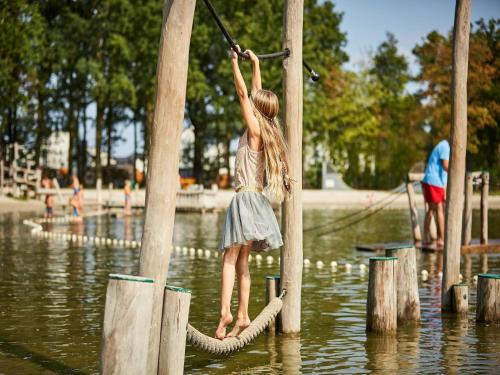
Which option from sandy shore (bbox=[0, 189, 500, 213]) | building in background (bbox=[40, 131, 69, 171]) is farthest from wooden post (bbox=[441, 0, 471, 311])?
building in background (bbox=[40, 131, 69, 171])

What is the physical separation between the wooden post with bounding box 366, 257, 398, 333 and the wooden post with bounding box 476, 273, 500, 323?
1.11 meters

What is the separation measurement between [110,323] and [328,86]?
64921mm

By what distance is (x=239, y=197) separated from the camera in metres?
8.45

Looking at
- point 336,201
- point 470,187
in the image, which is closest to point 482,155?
point 336,201

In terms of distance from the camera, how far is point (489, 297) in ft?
32.5

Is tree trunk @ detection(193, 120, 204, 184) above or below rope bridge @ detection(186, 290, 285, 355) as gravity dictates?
above

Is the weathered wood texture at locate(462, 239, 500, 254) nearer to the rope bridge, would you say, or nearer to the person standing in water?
the rope bridge

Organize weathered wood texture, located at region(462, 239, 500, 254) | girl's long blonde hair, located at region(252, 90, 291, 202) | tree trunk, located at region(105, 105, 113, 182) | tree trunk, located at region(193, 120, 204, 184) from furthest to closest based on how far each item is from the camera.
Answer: tree trunk, located at region(105, 105, 113, 182)
tree trunk, located at region(193, 120, 204, 184)
weathered wood texture, located at region(462, 239, 500, 254)
girl's long blonde hair, located at region(252, 90, 291, 202)

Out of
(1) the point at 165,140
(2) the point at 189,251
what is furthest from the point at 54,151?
(1) the point at 165,140

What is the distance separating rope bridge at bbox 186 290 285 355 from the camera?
24.3 ft

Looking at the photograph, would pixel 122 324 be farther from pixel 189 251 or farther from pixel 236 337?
pixel 189 251

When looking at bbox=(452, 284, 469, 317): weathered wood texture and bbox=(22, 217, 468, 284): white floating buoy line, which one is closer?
bbox=(452, 284, 469, 317): weathered wood texture

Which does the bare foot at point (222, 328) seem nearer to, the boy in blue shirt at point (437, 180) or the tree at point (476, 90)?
the boy in blue shirt at point (437, 180)

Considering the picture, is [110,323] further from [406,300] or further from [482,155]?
[482,155]
